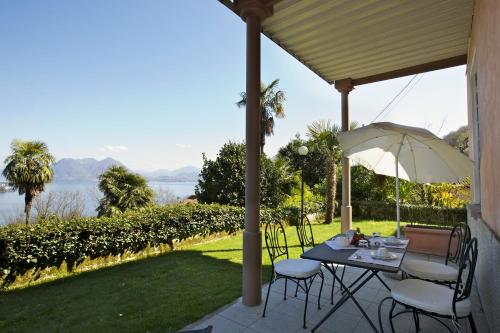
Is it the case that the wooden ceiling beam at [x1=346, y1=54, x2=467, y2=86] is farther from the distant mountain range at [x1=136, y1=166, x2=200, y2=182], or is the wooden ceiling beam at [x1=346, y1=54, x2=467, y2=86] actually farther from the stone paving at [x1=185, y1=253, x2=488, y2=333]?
the distant mountain range at [x1=136, y1=166, x2=200, y2=182]

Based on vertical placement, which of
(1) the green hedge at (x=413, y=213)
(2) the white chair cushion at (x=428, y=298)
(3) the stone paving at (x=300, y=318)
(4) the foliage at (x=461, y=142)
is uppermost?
(4) the foliage at (x=461, y=142)

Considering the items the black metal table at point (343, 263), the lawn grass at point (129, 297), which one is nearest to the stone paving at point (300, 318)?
the black metal table at point (343, 263)

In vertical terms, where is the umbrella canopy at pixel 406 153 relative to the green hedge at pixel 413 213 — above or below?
above

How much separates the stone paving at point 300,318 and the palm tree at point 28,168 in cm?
1165

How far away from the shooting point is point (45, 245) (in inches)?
159

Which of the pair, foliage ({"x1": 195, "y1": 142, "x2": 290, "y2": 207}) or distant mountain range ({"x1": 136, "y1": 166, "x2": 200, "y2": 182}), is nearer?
foliage ({"x1": 195, "y1": 142, "x2": 290, "y2": 207})

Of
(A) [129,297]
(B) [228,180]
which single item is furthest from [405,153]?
(B) [228,180]

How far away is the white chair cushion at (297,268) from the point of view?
261 centimetres

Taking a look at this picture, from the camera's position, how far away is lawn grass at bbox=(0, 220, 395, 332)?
2736mm

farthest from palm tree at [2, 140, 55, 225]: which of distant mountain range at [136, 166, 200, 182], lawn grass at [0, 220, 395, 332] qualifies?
lawn grass at [0, 220, 395, 332]

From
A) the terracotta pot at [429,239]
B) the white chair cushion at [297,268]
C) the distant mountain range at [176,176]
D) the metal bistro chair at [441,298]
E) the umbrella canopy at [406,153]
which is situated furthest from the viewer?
the distant mountain range at [176,176]

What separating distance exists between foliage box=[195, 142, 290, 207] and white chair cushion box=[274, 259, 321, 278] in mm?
6125

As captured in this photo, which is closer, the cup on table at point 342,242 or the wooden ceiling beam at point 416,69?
the cup on table at point 342,242

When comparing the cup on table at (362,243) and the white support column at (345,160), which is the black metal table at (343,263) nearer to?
the cup on table at (362,243)
